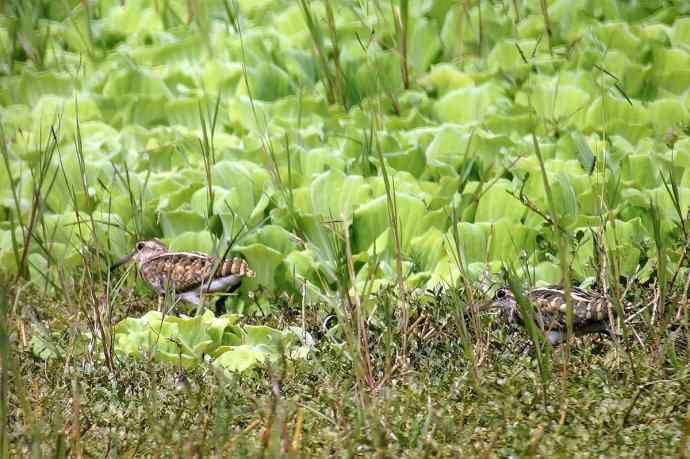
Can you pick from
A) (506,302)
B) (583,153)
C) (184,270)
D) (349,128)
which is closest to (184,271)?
(184,270)

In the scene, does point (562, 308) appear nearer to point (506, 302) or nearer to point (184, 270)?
point (506, 302)

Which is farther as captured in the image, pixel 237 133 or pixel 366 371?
pixel 237 133

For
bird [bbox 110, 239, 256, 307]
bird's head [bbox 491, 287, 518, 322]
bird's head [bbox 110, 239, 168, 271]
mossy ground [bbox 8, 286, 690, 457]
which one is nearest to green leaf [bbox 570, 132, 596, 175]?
bird's head [bbox 491, 287, 518, 322]

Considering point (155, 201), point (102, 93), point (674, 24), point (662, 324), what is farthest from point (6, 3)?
point (662, 324)

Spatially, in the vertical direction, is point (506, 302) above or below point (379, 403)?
below

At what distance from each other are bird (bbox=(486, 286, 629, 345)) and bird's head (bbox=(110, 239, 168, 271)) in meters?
1.50

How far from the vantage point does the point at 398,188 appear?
18.7ft

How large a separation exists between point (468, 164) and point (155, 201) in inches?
56.8

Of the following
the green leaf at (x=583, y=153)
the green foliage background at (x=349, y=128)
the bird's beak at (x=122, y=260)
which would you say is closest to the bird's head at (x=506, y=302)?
the green foliage background at (x=349, y=128)

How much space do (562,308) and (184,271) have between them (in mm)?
1641

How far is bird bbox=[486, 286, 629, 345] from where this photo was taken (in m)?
4.36

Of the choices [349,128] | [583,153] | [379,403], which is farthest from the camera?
[349,128]

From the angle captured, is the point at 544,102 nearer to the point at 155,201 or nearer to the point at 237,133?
the point at 237,133

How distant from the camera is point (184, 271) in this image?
17.2 ft
